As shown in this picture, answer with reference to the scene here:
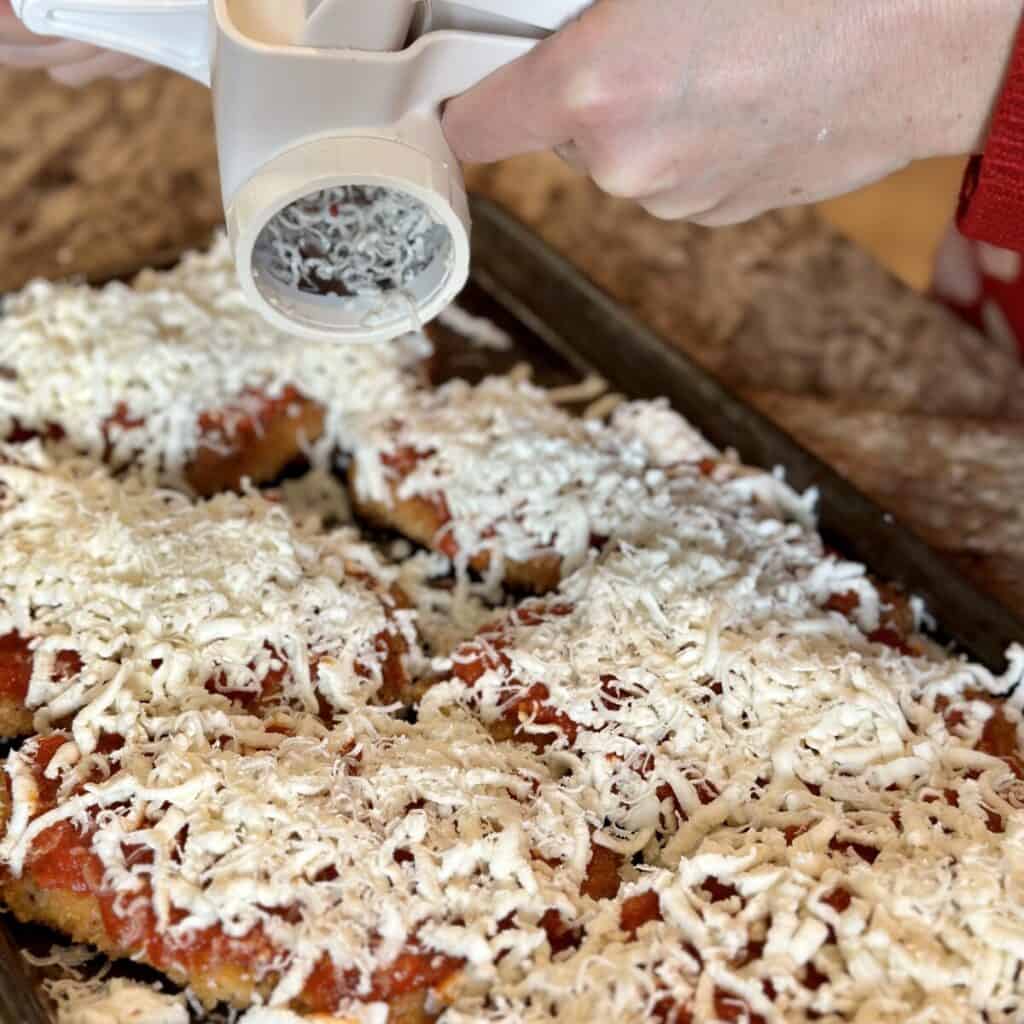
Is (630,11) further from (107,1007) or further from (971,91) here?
(107,1007)

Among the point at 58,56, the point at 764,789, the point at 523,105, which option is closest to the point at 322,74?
the point at 523,105

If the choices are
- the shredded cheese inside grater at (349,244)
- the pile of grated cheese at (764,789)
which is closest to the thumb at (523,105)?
the shredded cheese inside grater at (349,244)

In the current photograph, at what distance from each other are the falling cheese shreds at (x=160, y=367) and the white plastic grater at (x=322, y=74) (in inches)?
22.3

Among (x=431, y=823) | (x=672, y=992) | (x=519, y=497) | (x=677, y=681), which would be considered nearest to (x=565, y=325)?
(x=519, y=497)

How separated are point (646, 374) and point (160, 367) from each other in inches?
32.4

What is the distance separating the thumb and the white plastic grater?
0.6 inches

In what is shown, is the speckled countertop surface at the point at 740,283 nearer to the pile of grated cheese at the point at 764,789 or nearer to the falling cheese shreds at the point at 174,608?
the pile of grated cheese at the point at 764,789

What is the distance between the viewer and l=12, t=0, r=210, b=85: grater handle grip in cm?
141

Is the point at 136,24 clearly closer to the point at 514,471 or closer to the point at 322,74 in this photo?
the point at 322,74

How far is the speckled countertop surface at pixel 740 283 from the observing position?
2.14 metres

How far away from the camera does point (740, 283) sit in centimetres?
257

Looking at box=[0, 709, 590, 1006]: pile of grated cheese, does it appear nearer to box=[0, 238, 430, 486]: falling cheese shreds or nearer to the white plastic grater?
the white plastic grater

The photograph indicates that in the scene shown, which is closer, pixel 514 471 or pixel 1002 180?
pixel 1002 180

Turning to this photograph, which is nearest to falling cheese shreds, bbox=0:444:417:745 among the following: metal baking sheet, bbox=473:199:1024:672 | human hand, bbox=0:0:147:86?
human hand, bbox=0:0:147:86
